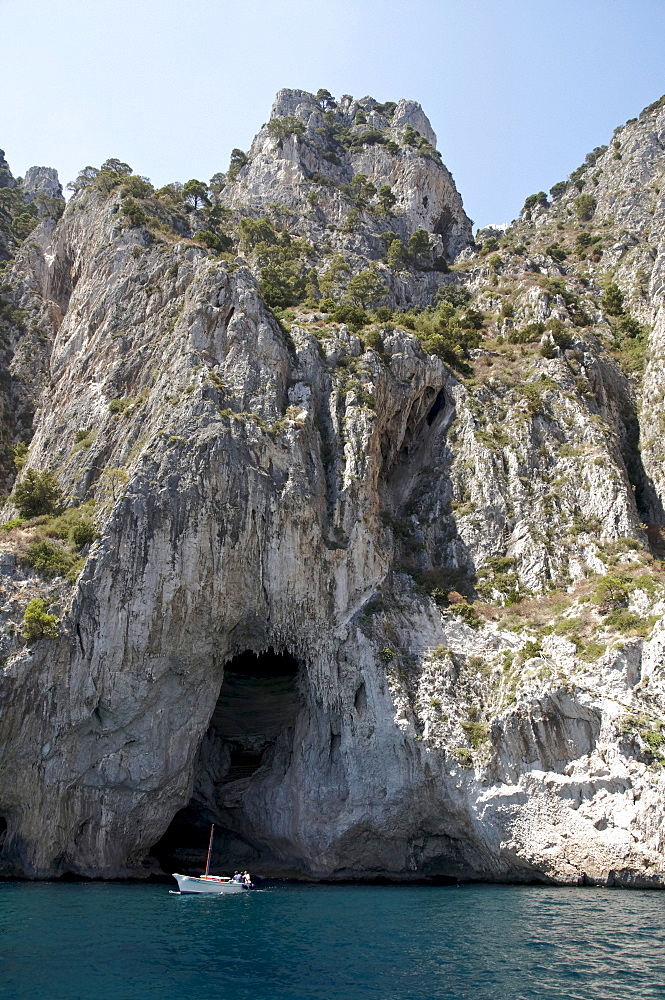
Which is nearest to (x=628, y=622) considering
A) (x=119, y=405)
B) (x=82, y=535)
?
(x=82, y=535)

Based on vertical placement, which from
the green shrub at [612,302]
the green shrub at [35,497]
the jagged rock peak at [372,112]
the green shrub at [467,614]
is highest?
the jagged rock peak at [372,112]

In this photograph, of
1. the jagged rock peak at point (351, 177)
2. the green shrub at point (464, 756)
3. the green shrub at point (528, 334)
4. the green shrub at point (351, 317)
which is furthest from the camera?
the jagged rock peak at point (351, 177)

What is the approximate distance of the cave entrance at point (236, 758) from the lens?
1688 inches

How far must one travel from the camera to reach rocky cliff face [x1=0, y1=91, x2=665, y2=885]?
3369 cm

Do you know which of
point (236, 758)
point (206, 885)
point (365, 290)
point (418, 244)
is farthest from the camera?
point (418, 244)

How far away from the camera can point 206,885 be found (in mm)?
32438

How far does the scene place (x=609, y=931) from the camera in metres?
22.2

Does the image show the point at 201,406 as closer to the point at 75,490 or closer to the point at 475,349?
the point at 75,490

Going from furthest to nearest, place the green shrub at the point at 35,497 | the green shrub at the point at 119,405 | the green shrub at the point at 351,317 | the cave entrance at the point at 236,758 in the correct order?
the green shrub at the point at 351,317, the green shrub at the point at 119,405, the cave entrance at the point at 236,758, the green shrub at the point at 35,497

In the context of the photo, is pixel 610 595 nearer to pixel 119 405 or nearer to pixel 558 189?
pixel 119 405

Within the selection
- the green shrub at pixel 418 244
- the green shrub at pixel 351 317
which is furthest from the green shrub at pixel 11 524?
the green shrub at pixel 418 244

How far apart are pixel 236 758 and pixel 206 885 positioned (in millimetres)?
13386

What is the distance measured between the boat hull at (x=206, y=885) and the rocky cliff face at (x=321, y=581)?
530cm

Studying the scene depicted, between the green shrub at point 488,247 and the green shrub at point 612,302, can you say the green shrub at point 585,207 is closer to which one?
the green shrub at point 488,247
